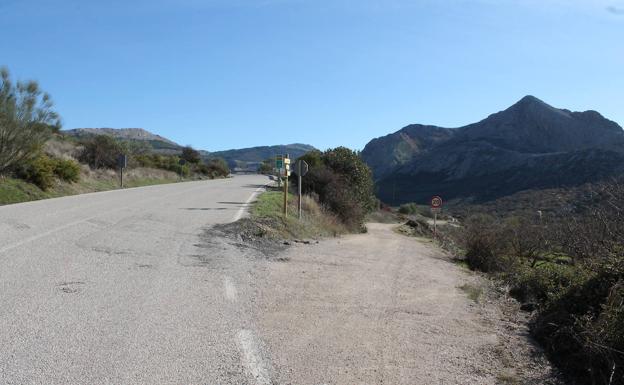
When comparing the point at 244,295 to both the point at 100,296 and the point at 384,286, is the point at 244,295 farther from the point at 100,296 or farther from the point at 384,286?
the point at 384,286

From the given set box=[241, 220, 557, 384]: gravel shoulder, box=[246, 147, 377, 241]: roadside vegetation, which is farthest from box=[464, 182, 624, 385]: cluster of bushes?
box=[246, 147, 377, 241]: roadside vegetation

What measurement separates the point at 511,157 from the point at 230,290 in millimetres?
117980

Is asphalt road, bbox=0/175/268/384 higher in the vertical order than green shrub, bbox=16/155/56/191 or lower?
lower

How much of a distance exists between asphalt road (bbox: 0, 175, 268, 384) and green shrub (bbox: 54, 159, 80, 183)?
14.8 metres

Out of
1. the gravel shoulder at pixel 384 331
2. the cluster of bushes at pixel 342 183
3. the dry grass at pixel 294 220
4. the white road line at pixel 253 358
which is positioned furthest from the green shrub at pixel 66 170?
the white road line at pixel 253 358

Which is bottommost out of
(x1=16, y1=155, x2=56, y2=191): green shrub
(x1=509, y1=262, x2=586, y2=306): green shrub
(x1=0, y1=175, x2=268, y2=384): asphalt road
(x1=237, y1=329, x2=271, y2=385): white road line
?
(x1=509, y1=262, x2=586, y2=306): green shrub

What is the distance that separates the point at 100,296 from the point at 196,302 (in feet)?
3.95

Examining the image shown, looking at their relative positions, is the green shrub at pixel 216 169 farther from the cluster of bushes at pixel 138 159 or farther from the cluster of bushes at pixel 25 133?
the cluster of bushes at pixel 25 133

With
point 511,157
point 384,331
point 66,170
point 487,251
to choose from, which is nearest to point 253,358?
point 384,331

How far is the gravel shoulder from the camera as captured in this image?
5488mm

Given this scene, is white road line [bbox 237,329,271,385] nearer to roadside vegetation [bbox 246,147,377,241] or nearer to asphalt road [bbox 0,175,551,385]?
asphalt road [bbox 0,175,551,385]

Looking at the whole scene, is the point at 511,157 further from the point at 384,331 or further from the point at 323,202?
the point at 384,331

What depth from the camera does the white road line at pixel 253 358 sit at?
16.4 feet

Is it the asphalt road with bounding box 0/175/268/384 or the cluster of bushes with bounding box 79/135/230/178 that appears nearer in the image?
the asphalt road with bounding box 0/175/268/384
